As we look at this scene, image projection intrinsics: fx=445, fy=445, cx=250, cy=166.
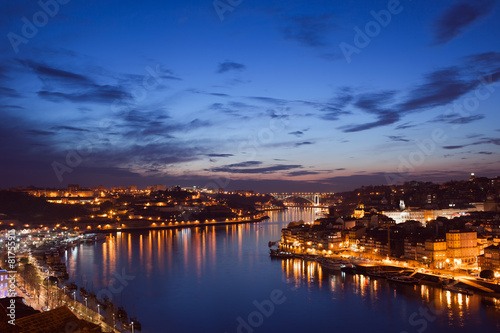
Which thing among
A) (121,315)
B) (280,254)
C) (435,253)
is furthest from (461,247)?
(121,315)

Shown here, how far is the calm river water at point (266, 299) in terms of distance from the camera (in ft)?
21.6

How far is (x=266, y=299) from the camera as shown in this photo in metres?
8.20

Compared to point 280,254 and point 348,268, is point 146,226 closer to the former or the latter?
point 280,254

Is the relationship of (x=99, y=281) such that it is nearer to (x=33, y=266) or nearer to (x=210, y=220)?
(x=33, y=266)

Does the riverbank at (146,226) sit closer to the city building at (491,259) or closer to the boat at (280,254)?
the boat at (280,254)

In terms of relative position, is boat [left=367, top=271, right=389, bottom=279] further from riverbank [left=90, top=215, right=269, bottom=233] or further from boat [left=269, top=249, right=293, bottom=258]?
riverbank [left=90, top=215, right=269, bottom=233]

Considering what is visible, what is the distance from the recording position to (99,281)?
945cm

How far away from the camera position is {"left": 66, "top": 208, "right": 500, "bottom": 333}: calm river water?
6582mm

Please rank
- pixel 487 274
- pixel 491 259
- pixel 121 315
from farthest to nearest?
pixel 491 259 → pixel 487 274 → pixel 121 315

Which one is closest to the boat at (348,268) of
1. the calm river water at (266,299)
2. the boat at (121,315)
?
the calm river water at (266,299)

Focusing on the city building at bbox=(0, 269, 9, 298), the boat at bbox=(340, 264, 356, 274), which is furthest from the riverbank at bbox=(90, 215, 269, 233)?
the city building at bbox=(0, 269, 9, 298)

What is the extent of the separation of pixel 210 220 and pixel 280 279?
2183 cm

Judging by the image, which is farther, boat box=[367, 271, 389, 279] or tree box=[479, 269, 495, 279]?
boat box=[367, 271, 389, 279]

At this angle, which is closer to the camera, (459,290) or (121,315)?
(121,315)
